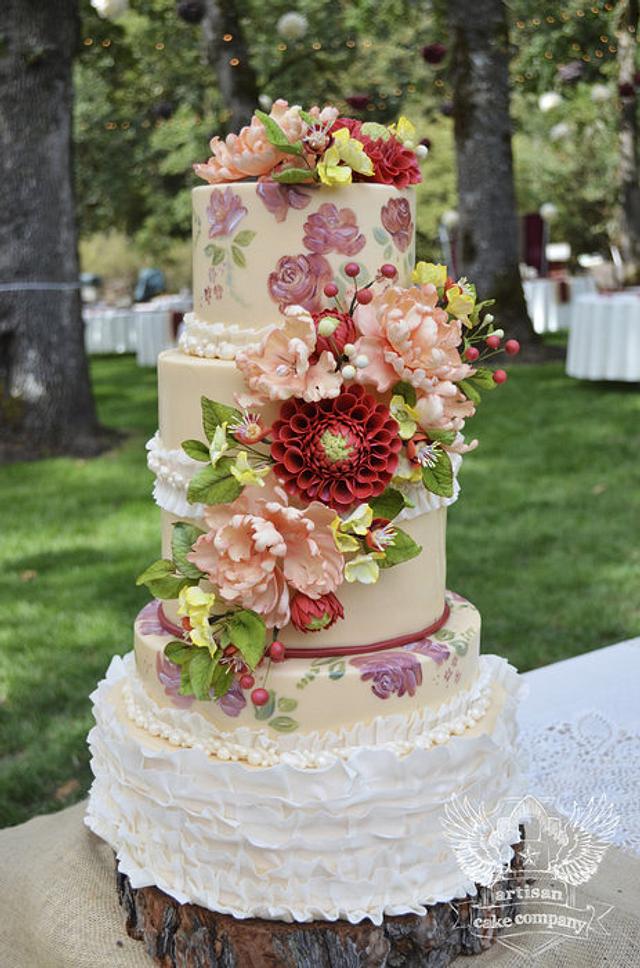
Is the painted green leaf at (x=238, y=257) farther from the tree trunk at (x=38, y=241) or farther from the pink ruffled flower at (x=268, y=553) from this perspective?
the tree trunk at (x=38, y=241)

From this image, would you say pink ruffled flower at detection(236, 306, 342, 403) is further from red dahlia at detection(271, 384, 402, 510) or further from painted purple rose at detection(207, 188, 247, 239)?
painted purple rose at detection(207, 188, 247, 239)

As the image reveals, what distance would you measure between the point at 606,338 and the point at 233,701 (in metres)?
7.61

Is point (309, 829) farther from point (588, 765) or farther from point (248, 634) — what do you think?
point (588, 765)

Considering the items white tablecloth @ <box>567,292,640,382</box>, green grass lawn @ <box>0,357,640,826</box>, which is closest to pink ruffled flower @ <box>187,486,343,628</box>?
green grass lawn @ <box>0,357,640,826</box>

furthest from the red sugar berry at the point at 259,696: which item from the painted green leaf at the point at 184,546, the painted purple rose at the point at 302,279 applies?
the painted purple rose at the point at 302,279

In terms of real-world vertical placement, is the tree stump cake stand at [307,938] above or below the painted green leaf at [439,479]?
below

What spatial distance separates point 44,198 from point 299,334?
5.62 meters

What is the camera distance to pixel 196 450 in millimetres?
1880

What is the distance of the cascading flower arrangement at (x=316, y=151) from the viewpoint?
6.25ft

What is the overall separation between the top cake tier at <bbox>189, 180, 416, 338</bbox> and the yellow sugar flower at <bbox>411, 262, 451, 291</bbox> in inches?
1.8

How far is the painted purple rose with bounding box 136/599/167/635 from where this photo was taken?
2219 mm

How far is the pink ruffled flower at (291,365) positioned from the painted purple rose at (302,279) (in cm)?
12

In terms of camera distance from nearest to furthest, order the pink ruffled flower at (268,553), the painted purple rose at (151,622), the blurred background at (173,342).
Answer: the pink ruffled flower at (268,553) < the painted purple rose at (151,622) < the blurred background at (173,342)

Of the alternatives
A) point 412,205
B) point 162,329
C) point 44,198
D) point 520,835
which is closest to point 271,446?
point 412,205
